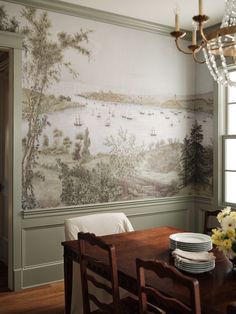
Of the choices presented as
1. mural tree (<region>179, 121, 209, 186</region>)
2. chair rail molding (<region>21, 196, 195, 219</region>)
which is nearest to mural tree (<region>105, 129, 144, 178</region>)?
chair rail molding (<region>21, 196, 195, 219</region>)

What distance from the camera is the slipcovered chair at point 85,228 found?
2762 millimetres

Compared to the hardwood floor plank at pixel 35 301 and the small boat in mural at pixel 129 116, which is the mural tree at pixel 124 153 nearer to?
the small boat in mural at pixel 129 116

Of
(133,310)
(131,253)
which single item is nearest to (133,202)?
(131,253)

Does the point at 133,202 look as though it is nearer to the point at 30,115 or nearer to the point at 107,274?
the point at 30,115

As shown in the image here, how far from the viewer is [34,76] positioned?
11.9 ft

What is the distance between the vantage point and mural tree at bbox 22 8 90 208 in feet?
11.7

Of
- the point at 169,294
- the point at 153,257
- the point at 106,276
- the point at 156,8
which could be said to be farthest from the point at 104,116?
the point at 169,294

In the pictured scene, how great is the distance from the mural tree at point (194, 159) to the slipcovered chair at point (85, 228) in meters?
1.81

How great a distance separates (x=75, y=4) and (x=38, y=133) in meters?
1.42

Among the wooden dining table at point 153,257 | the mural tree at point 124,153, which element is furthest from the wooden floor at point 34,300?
the mural tree at point 124,153

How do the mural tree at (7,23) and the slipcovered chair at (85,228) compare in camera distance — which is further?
the mural tree at (7,23)

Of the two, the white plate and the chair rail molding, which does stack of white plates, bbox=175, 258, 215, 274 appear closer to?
the white plate

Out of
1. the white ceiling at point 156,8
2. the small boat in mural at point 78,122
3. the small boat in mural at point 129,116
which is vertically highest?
the white ceiling at point 156,8

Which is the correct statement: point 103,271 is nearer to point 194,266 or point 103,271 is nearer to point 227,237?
point 194,266
